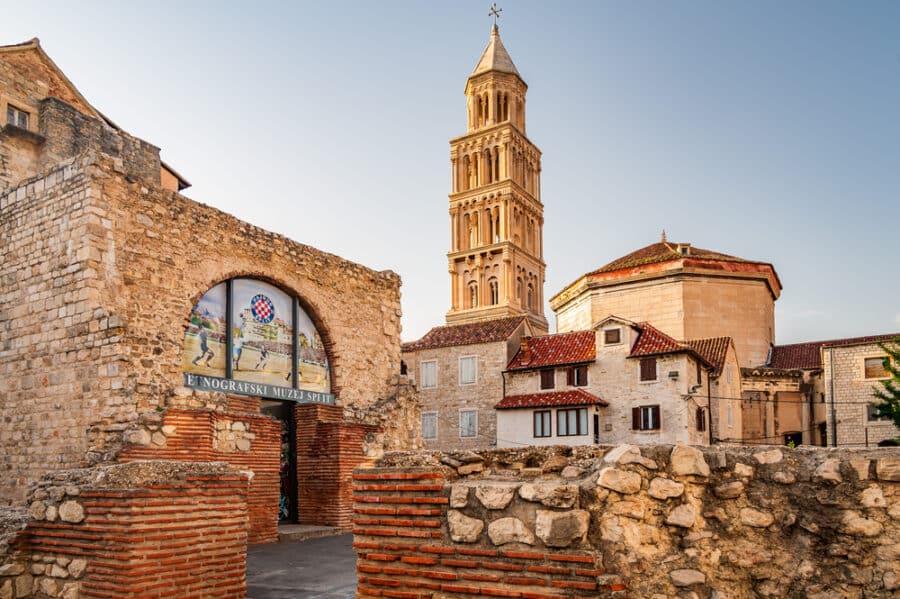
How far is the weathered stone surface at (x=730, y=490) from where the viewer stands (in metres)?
4.26

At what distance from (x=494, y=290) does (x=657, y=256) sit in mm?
20039

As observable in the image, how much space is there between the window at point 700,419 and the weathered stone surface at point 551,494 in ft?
85.7

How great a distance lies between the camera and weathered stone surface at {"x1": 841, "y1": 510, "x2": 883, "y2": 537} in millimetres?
3947

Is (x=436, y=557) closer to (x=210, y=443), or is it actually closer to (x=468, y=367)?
(x=210, y=443)

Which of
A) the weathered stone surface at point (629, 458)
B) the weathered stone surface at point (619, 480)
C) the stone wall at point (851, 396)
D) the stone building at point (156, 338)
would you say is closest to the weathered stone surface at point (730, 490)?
the weathered stone surface at point (629, 458)

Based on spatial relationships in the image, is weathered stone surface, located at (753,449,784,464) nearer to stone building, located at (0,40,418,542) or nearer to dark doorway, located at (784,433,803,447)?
stone building, located at (0,40,418,542)

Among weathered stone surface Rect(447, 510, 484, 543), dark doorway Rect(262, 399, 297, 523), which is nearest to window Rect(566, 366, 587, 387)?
dark doorway Rect(262, 399, 297, 523)

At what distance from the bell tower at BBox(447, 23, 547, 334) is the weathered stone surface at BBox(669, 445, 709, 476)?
52.3m

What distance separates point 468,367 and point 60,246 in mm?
24009

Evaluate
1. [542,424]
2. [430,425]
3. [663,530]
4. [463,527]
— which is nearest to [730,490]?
[663,530]

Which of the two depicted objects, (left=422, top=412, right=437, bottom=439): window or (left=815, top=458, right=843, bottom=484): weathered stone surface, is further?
(left=422, top=412, right=437, bottom=439): window

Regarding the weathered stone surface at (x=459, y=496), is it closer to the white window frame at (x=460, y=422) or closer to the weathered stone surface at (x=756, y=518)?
the weathered stone surface at (x=756, y=518)

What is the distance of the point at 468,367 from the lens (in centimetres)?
3394

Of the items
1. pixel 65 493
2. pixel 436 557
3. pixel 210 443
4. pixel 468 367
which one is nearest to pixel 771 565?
pixel 436 557
